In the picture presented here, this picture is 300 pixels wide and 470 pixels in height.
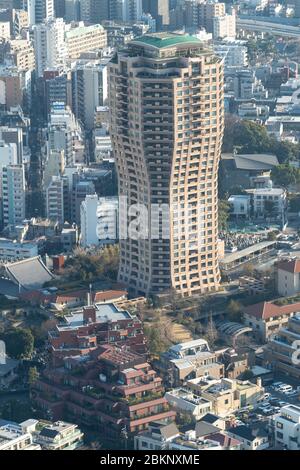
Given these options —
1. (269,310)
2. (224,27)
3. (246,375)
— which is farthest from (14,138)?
(224,27)

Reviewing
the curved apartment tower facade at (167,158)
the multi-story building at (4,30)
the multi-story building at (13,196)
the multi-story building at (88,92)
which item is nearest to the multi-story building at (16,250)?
the multi-story building at (13,196)

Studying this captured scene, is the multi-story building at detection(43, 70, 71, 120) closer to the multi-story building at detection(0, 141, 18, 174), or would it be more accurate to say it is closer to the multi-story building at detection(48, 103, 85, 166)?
the multi-story building at detection(48, 103, 85, 166)

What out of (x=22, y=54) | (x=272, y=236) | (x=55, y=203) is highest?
(x=22, y=54)

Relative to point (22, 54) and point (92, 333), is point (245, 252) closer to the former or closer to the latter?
point (92, 333)

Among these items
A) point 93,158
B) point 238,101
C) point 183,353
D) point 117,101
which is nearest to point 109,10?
point 238,101

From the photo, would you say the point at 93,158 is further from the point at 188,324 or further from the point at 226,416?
the point at 226,416

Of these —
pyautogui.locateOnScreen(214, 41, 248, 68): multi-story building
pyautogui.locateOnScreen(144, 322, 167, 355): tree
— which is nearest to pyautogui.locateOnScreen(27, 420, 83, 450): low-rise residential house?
pyautogui.locateOnScreen(144, 322, 167, 355): tree

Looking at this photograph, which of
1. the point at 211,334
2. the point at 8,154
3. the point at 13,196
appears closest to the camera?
the point at 211,334
